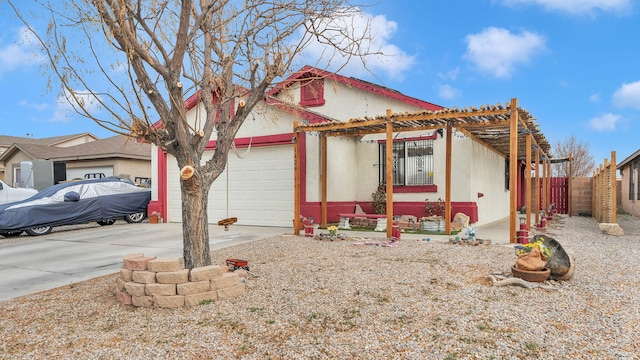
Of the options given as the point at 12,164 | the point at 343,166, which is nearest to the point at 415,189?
the point at 343,166

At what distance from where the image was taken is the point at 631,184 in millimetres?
17484

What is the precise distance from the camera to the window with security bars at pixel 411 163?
11727 mm

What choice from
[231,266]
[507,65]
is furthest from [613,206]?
[231,266]

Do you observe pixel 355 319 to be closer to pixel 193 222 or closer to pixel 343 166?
pixel 193 222

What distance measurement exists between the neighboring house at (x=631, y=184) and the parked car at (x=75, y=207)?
1850cm

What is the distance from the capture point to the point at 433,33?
8484 mm

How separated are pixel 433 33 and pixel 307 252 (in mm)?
5263

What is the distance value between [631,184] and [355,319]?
Result: 19108 millimetres

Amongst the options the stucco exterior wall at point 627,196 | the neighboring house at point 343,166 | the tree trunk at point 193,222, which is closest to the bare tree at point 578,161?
the stucco exterior wall at point 627,196

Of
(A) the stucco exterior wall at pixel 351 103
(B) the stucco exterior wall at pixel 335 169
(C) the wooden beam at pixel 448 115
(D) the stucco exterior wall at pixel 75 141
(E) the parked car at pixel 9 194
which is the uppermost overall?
(D) the stucco exterior wall at pixel 75 141

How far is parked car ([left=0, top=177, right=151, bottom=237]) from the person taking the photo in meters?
10.8

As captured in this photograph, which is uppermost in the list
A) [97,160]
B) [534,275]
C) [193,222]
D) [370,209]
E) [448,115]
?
[448,115]

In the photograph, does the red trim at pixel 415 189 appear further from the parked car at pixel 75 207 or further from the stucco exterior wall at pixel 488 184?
the parked car at pixel 75 207

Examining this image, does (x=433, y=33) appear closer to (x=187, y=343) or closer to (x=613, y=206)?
(x=613, y=206)
